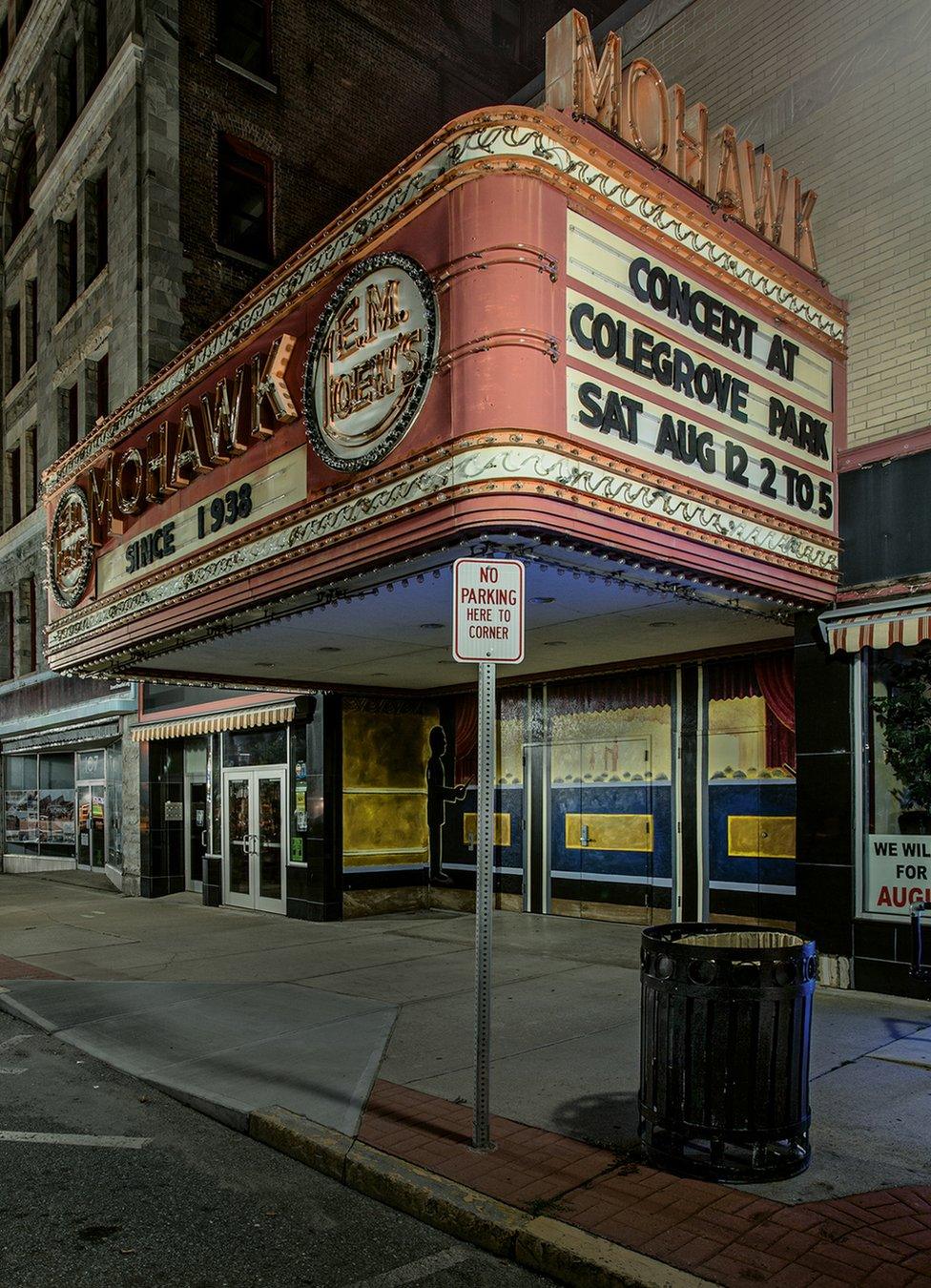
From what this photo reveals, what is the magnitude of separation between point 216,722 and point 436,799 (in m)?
3.79

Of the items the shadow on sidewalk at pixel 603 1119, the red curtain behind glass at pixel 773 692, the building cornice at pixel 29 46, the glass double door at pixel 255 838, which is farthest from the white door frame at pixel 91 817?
the shadow on sidewalk at pixel 603 1119

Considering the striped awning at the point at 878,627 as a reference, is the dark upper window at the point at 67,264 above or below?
above

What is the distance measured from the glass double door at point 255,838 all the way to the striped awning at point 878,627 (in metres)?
9.16

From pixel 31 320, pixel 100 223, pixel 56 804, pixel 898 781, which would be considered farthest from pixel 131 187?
pixel 898 781

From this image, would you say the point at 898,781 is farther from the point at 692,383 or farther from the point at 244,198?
the point at 244,198

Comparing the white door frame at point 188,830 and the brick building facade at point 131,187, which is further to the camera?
the white door frame at point 188,830

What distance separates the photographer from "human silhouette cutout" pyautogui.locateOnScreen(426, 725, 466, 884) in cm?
1602

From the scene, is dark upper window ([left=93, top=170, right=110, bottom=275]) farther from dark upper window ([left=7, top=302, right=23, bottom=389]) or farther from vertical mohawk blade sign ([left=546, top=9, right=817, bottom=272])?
vertical mohawk blade sign ([left=546, top=9, right=817, bottom=272])

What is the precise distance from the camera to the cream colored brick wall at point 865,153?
365 inches

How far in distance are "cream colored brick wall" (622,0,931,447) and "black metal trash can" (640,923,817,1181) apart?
243 inches

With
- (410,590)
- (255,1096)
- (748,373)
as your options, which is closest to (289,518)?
(410,590)

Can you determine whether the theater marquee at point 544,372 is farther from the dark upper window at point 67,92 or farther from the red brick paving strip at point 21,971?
the dark upper window at point 67,92

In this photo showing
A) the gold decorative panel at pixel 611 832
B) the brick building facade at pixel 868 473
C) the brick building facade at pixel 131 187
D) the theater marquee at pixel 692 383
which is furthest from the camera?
the brick building facade at pixel 131 187

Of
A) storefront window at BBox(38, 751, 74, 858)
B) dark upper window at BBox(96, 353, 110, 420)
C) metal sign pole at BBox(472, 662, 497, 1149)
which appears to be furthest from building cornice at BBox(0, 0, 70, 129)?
metal sign pole at BBox(472, 662, 497, 1149)
